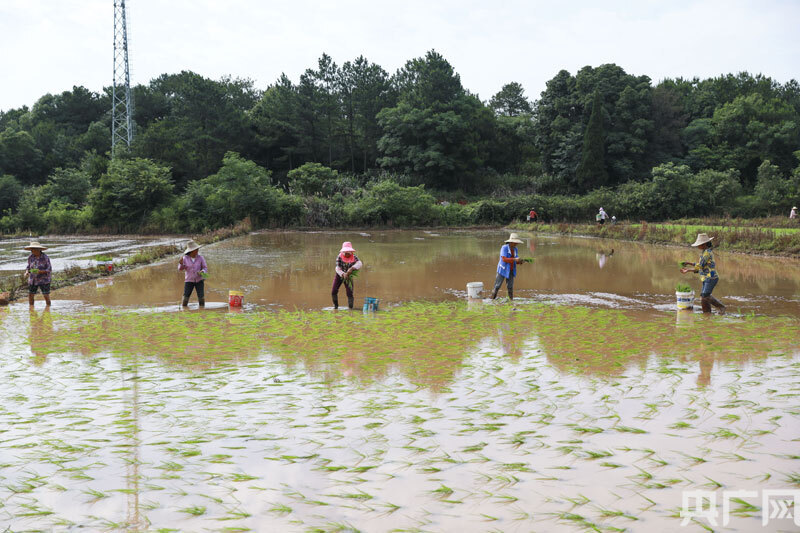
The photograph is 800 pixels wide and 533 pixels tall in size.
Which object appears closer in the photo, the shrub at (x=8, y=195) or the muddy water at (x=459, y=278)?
the muddy water at (x=459, y=278)

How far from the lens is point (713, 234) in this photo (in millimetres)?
26094

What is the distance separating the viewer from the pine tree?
53.6 meters

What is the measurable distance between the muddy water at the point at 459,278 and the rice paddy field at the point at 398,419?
1855 mm

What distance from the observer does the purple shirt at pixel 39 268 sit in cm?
1302

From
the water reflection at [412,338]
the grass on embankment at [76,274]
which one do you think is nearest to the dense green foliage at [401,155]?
the grass on embankment at [76,274]

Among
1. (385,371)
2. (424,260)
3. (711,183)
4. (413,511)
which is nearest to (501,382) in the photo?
(385,371)

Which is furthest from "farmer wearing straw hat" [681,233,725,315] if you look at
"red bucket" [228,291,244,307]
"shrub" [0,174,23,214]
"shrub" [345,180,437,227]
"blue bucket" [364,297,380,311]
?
"shrub" [0,174,23,214]

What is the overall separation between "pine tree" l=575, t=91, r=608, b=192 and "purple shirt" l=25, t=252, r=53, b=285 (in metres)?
48.1

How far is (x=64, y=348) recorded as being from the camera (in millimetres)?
9039

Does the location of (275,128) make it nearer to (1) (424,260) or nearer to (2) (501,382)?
(1) (424,260)

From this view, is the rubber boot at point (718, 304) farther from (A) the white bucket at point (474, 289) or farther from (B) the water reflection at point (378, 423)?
(A) the white bucket at point (474, 289)

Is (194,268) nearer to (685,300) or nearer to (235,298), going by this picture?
(235,298)

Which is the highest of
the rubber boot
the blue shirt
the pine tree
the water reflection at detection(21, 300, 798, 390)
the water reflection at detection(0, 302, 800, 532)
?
the pine tree

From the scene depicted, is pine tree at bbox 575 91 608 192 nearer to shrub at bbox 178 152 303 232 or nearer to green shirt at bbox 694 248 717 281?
shrub at bbox 178 152 303 232
